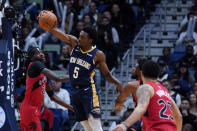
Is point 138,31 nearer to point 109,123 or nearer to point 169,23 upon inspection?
point 169,23

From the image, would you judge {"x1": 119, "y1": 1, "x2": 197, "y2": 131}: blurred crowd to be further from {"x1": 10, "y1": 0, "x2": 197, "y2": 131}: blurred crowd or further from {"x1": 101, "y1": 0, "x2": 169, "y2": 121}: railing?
{"x1": 101, "y1": 0, "x2": 169, "y2": 121}: railing

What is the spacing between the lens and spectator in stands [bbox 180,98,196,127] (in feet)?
40.2

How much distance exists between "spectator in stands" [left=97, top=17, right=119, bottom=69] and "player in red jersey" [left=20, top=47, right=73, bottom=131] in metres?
4.88

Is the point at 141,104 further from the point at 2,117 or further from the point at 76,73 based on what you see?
the point at 2,117

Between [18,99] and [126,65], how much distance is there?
135 inches

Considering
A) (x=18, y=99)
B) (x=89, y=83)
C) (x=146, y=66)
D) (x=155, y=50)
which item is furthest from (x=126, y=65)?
(x=146, y=66)

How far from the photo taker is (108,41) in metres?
14.6

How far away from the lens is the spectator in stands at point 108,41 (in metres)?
14.1

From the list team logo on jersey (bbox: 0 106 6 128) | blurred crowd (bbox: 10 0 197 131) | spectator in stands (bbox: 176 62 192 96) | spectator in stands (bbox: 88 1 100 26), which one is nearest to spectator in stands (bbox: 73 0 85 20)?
blurred crowd (bbox: 10 0 197 131)

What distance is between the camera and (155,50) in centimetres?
1542

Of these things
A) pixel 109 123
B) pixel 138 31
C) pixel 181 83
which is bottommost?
pixel 109 123

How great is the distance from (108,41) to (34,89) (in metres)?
5.65

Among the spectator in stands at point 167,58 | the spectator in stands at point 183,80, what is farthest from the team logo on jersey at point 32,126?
the spectator in stands at point 167,58

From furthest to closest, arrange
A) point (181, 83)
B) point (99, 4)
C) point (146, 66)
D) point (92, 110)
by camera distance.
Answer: point (99, 4)
point (181, 83)
point (92, 110)
point (146, 66)
